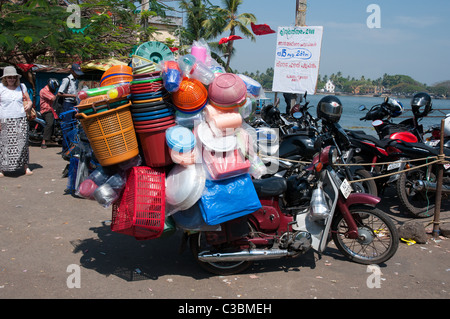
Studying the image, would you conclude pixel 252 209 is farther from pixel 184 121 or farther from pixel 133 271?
pixel 133 271

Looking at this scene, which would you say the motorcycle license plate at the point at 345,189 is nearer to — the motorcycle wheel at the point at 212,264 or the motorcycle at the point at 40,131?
the motorcycle wheel at the point at 212,264

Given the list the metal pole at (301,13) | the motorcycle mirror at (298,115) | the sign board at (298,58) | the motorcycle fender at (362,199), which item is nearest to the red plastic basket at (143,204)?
the motorcycle fender at (362,199)

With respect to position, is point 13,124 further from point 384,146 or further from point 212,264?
point 384,146

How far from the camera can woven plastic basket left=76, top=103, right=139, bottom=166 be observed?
3.40 meters

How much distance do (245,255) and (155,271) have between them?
95 centimetres

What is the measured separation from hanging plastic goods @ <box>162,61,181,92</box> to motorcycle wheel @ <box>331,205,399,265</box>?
2207 mm

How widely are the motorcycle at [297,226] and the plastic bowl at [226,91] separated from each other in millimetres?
905

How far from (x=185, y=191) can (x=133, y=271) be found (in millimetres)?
1203

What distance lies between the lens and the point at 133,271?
4.04m

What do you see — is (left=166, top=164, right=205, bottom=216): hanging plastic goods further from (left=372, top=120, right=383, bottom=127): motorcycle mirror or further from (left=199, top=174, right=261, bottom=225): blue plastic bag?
(left=372, top=120, right=383, bottom=127): motorcycle mirror

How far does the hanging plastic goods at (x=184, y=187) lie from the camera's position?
3.44 metres

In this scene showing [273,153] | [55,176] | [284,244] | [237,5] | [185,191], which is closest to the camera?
[185,191]

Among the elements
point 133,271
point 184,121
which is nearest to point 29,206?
point 133,271

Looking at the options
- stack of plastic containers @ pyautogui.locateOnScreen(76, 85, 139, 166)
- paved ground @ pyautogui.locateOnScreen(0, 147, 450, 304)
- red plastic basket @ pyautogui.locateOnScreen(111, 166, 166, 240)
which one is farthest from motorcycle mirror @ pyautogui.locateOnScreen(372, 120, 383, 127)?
stack of plastic containers @ pyautogui.locateOnScreen(76, 85, 139, 166)
